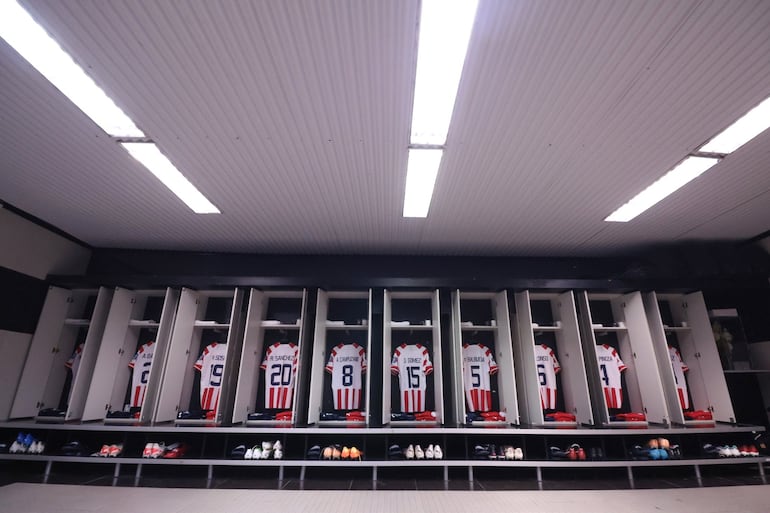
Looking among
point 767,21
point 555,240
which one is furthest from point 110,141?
point 555,240

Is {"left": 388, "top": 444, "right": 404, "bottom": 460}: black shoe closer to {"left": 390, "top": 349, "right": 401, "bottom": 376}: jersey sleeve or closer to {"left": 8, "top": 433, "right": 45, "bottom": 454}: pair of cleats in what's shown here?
{"left": 390, "top": 349, "right": 401, "bottom": 376}: jersey sleeve

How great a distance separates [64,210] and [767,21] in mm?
5774

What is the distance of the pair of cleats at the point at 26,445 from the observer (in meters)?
3.43

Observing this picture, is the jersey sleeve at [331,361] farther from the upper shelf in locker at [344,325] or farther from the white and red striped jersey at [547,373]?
the white and red striped jersey at [547,373]

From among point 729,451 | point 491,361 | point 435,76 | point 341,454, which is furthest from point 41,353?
point 729,451

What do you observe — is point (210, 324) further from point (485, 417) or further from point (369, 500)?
point (485, 417)

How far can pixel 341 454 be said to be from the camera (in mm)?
3410

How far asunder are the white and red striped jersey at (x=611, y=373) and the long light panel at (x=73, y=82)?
16.5ft

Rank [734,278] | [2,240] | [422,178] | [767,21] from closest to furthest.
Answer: [767,21] < [422,178] < [2,240] < [734,278]

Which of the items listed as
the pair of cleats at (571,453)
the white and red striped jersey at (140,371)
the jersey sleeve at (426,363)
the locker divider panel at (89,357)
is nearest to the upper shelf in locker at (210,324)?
the white and red striped jersey at (140,371)

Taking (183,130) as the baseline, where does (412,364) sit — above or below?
below

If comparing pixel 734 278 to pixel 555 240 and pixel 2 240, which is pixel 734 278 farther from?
pixel 2 240

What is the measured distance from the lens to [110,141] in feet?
8.53

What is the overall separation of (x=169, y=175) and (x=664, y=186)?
4.50 m
